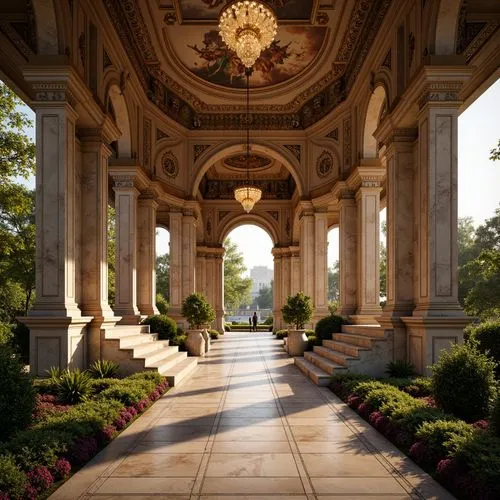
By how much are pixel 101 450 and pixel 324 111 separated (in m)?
17.2

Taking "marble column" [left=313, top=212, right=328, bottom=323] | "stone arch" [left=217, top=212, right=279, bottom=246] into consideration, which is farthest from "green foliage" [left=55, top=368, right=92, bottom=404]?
"stone arch" [left=217, top=212, right=279, bottom=246]

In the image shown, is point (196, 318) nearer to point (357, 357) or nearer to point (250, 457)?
point (357, 357)

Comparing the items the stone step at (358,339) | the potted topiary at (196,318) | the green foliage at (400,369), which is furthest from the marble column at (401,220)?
the potted topiary at (196,318)

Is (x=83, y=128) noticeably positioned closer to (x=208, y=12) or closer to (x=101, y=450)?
(x=208, y=12)

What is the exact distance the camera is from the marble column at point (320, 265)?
2258 centimetres

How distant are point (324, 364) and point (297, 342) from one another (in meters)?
5.60

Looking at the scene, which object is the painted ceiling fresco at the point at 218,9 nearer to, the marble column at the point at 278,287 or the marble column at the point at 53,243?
the marble column at the point at 53,243

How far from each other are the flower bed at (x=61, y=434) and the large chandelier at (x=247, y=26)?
24.7ft

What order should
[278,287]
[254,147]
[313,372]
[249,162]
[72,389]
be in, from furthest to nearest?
[278,287] < [249,162] < [254,147] < [313,372] < [72,389]

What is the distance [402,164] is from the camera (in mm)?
12609

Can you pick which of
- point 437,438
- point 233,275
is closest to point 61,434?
point 437,438

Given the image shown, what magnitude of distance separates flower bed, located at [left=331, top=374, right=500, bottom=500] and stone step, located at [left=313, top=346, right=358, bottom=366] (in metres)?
2.98

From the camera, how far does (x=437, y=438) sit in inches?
243

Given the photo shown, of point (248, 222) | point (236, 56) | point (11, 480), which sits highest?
point (236, 56)
